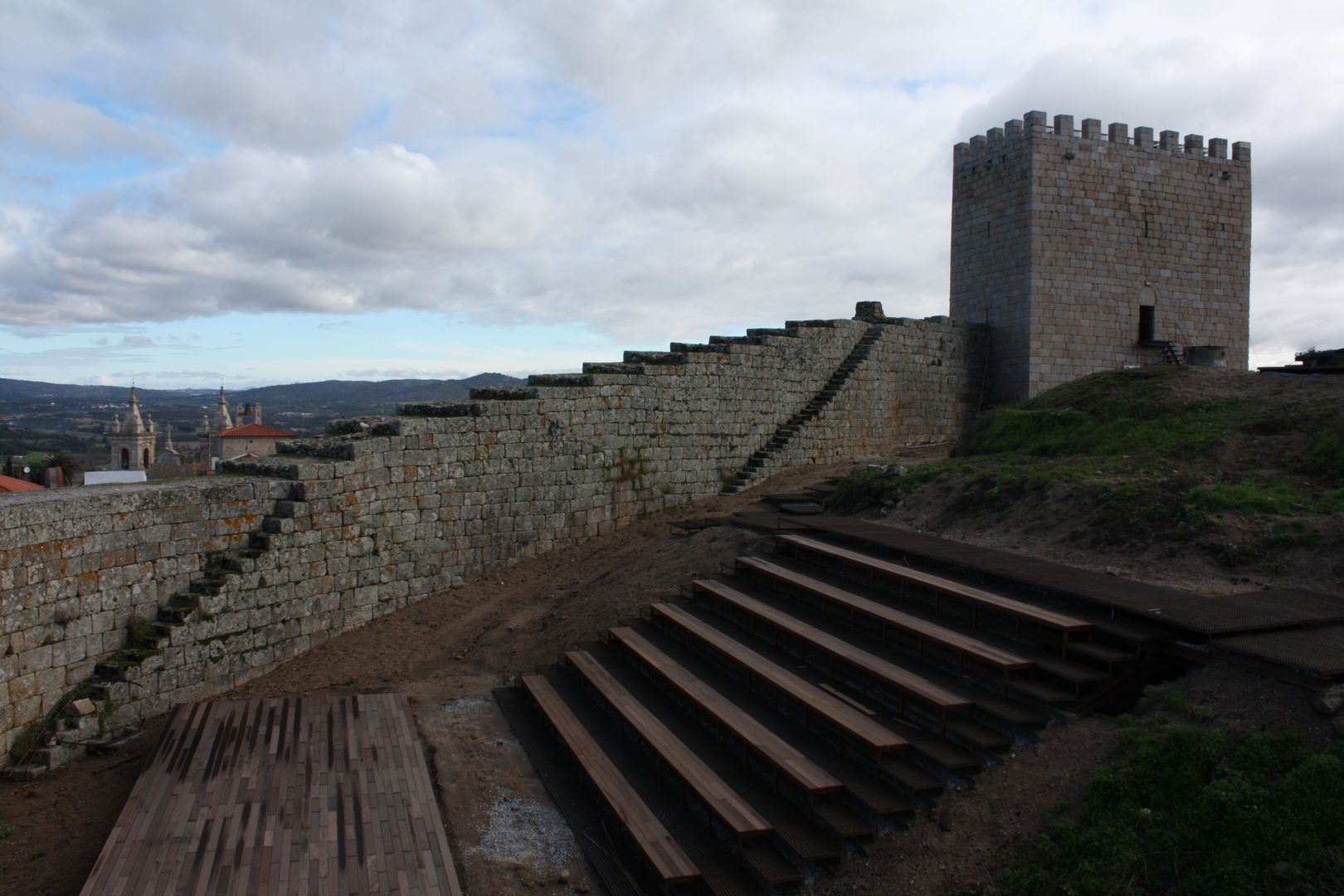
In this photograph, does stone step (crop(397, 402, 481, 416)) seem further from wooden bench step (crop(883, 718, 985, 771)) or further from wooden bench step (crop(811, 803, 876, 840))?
wooden bench step (crop(811, 803, 876, 840))

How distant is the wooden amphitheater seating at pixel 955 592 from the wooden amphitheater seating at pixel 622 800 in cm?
296

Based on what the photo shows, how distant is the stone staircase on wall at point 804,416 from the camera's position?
16.1 m

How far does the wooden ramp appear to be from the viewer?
5.64m

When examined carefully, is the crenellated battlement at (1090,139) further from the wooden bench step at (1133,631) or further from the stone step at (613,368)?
the wooden bench step at (1133,631)

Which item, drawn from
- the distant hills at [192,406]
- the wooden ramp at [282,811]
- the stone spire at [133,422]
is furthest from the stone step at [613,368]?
the distant hills at [192,406]

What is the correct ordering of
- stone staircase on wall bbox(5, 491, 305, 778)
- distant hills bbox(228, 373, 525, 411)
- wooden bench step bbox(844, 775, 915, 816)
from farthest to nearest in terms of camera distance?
1. distant hills bbox(228, 373, 525, 411)
2. stone staircase on wall bbox(5, 491, 305, 778)
3. wooden bench step bbox(844, 775, 915, 816)

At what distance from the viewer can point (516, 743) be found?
809 cm

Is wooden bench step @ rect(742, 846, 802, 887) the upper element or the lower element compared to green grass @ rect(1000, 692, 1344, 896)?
lower

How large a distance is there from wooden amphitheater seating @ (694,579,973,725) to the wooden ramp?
3.19m

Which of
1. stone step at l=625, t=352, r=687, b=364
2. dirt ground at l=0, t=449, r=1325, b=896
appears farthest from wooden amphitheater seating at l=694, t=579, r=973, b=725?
stone step at l=625, t=352, r=687, b=364

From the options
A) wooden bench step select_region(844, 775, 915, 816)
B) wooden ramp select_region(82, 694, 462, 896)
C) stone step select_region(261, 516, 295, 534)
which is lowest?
wooden ramp select_region(82, 694, 462, 896)

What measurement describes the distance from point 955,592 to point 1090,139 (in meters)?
15.5

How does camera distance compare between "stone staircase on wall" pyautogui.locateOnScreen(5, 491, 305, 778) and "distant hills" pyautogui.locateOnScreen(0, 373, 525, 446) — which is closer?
"stone staircase on wall" pyautogui.locateOnScreen(5, 491, 305, 778)

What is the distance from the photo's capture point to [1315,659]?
205 inches
